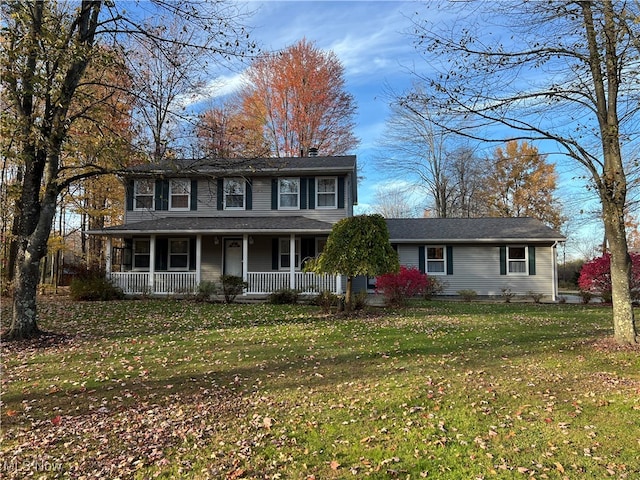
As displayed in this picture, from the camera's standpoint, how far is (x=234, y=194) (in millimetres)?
17891

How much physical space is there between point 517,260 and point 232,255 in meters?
12.7

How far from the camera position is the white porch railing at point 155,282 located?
16109 millimetres

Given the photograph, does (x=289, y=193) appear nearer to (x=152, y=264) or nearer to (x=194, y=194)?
(x=194, y=194)

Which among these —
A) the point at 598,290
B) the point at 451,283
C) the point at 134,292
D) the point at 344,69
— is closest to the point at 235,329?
the point at 134,292

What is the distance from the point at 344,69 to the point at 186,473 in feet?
96.8

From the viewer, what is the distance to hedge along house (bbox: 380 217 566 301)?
18594 mm

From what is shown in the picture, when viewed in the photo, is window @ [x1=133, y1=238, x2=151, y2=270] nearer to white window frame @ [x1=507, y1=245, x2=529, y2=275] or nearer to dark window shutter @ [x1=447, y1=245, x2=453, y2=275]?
dark window shutter @ [x1=447, y1=245, x2=453, y2=275]

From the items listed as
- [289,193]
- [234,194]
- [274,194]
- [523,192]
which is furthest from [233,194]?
[523,192]

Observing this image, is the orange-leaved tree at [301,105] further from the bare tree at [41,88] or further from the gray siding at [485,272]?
the bare tree at [41,88]

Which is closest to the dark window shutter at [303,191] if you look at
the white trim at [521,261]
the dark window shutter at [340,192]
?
the dark window shutter at [340,192]

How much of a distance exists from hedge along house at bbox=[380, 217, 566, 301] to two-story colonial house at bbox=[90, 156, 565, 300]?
4cm

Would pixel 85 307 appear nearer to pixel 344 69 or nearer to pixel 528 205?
pixel 344 69

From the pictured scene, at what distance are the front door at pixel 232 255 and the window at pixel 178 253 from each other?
1.61 m

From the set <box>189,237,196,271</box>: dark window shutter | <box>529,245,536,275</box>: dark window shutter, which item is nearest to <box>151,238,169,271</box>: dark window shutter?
<box>189,237,196,271</box>: dark window shutter
